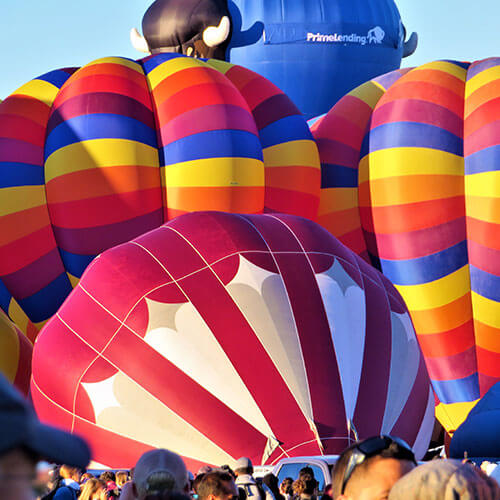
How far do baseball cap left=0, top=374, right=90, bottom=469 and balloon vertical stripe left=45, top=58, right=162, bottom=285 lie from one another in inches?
324

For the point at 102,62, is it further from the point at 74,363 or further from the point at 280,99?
the point at 74,363

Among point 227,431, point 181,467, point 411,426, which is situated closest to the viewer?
point 181,467

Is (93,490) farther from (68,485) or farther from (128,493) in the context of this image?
(128,493)

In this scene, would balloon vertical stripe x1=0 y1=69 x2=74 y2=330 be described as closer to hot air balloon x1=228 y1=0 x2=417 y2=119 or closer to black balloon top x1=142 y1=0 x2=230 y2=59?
black balloon top x1=142 y1=0 x2=230 y2=59

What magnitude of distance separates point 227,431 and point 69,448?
5390mm

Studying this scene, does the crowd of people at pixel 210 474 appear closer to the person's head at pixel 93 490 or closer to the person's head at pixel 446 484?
the person's head at pixel 446 484

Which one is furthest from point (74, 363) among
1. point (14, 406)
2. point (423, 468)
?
point (14, 406)

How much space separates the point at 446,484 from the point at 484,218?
8.33 m

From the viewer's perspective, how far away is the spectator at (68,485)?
369 cm

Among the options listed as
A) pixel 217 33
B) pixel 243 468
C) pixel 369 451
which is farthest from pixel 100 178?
pixel 369 451

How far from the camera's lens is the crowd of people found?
2.79 ft

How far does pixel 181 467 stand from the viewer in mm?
2078

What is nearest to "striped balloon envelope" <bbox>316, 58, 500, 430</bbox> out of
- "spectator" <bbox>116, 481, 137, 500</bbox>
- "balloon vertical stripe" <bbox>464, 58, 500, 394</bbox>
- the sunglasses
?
"balloon vertical stripe" <bbox>464, 58, 500, 394</bbox>

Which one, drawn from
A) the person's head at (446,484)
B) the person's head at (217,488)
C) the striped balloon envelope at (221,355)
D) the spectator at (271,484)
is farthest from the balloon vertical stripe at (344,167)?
the person's head at (446,484)
